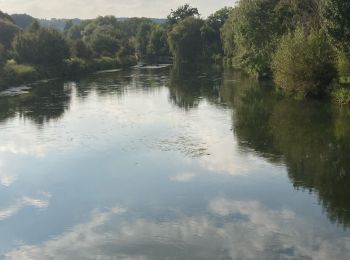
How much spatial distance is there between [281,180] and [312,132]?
Answer: 9816mm

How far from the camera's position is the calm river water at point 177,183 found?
51.0ft

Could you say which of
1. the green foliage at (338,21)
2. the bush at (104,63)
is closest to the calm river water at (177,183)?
the green foliage at (338,21)

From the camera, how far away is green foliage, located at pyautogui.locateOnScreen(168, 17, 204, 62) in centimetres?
11209

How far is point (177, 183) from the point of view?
21.6 m

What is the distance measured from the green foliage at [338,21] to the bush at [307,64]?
4284 mm

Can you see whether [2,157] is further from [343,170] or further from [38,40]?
[38,40]

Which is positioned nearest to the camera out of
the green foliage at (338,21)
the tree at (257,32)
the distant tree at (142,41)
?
the green foliage at (338,21)

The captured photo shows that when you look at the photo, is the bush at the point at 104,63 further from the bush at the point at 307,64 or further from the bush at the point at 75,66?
the bush at the point at 307,64

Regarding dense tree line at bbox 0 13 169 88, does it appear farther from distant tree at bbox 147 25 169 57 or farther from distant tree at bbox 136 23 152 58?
distant tree at bbox 136 23 152 58

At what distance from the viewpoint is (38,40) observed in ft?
260

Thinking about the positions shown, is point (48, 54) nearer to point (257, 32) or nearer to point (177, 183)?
point (257, 32)

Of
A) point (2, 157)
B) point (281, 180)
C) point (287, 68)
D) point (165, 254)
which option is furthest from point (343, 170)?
point (287, 68)

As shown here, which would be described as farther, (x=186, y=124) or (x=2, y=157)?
(x=186, y=124)

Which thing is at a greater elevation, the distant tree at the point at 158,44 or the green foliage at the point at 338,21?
the distant tree at the point at 158,44
